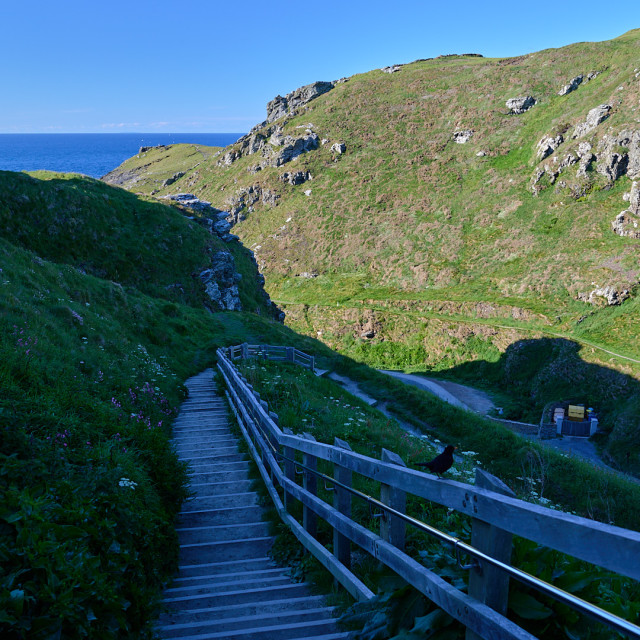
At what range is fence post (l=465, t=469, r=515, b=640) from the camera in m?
2.56

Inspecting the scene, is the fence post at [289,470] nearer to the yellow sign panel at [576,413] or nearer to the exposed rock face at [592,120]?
the yellow sign panel at [576,413]

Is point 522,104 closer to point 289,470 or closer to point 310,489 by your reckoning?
point 289,470

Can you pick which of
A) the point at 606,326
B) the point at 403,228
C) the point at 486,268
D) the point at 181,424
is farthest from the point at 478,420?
the point at 403,228

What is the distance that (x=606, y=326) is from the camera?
48125 mm

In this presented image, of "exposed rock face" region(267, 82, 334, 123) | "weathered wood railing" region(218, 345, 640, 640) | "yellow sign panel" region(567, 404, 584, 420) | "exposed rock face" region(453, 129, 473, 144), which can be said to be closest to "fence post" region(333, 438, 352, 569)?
"weathered wood railing" region(218, 345, 640, 640)

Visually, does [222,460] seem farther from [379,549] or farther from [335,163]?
[335,163]

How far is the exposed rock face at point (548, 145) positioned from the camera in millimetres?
70319

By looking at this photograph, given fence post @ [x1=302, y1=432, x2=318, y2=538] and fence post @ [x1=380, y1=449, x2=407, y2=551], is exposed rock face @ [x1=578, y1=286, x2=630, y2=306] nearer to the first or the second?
fence post @ [x1=302, y1=432, x2=318, y2=538]

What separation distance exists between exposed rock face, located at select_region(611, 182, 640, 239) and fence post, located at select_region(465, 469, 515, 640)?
206ft

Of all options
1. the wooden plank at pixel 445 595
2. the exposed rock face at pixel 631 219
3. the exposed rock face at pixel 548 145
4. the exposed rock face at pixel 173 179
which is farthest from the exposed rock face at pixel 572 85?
the wooden plank at pixel 445 595

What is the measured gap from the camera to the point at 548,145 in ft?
234

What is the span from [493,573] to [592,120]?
7807 cm

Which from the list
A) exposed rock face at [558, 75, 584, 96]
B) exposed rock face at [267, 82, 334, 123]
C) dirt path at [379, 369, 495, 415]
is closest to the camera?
dirt path at [379, 369, 495, 415]

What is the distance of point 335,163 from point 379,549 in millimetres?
96215
